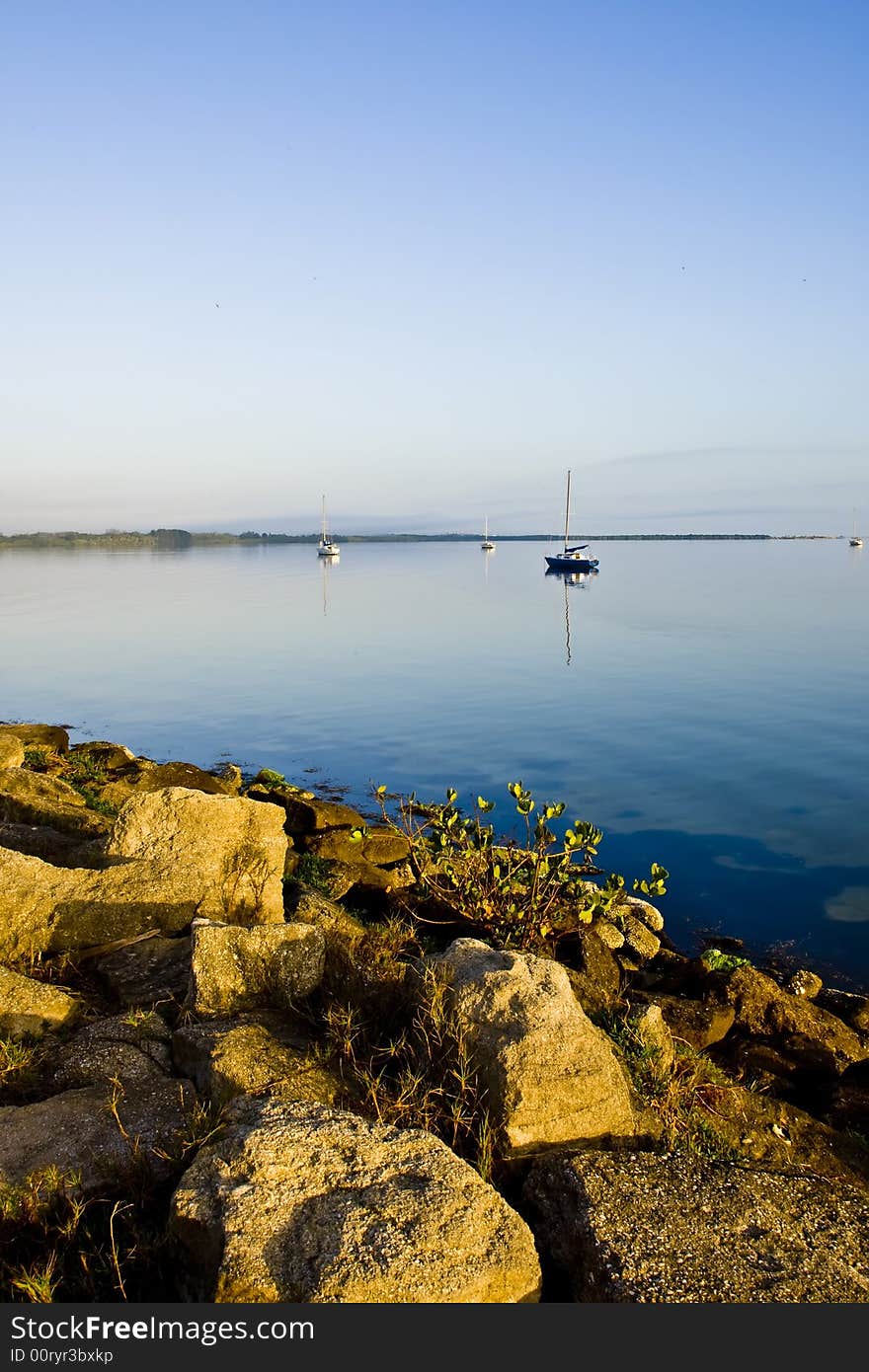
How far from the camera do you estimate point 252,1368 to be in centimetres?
339

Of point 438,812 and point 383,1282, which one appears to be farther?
point 438,812

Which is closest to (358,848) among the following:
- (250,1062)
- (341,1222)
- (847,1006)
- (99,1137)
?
(847,1006)

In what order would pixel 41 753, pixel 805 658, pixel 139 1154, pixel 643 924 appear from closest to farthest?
pixel 139 1154, pixel 643 924, pixel 41 753, pixel 805 658

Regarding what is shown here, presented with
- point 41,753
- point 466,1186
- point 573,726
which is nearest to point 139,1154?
point 466,1186

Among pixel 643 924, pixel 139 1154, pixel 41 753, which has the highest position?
pixel 139 1154

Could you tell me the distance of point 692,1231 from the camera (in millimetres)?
4273

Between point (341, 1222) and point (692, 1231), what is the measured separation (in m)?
1.72

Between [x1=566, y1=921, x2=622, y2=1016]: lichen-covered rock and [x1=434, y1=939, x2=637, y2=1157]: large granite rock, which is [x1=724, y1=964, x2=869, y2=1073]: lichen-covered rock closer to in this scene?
[x1=566, y1=921, x2=622, y2=1016]: lichen-covered rock

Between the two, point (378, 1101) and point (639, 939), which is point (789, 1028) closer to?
point (639, 939)

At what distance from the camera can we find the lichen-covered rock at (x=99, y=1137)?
4355 millimetres

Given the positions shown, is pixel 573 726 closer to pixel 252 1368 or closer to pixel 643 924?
pixel 643 924

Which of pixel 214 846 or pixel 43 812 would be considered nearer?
pixel 214 846

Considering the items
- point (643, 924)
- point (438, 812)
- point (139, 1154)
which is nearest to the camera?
point (139, 1154)

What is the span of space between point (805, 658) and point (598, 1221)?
118ft
